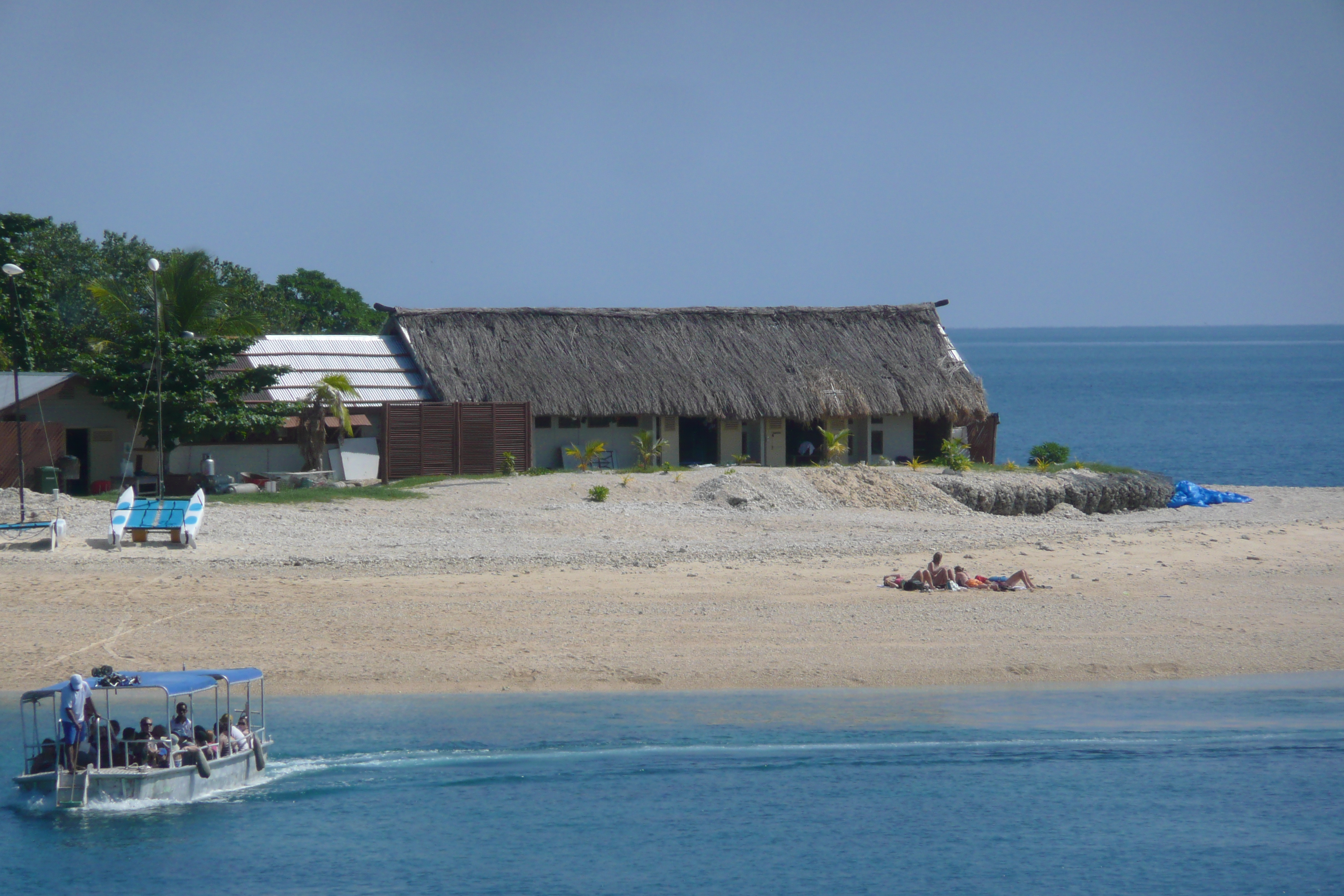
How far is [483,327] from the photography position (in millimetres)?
32812

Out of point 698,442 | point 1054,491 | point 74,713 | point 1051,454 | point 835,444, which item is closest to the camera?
point 74,713

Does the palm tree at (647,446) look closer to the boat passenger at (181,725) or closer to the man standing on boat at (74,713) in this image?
the boat passenger at (181,725)

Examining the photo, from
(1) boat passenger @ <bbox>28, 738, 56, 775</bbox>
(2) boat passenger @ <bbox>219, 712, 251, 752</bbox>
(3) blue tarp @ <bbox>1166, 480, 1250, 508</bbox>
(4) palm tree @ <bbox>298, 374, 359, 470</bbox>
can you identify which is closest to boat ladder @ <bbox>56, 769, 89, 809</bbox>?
(1) boat passenger @ <bbox>28, 738, 56, 775</bbox>

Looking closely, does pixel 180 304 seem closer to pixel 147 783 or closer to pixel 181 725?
pixel 181 725

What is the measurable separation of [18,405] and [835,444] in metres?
18.2

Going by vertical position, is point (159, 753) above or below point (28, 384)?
below

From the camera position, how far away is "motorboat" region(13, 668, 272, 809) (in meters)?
12.6

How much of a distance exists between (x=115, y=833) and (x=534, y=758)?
166 inches

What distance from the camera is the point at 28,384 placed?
2622 centimetres

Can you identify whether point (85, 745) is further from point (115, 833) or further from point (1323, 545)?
point (1323, 545)

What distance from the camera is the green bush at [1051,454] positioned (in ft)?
116

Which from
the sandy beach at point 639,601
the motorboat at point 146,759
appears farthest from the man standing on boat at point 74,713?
the sandy beach at point 639,601

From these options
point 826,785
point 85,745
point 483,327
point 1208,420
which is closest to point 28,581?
point 85,745

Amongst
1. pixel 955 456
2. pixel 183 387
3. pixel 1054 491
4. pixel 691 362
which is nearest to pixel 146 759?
pixel 183 387
